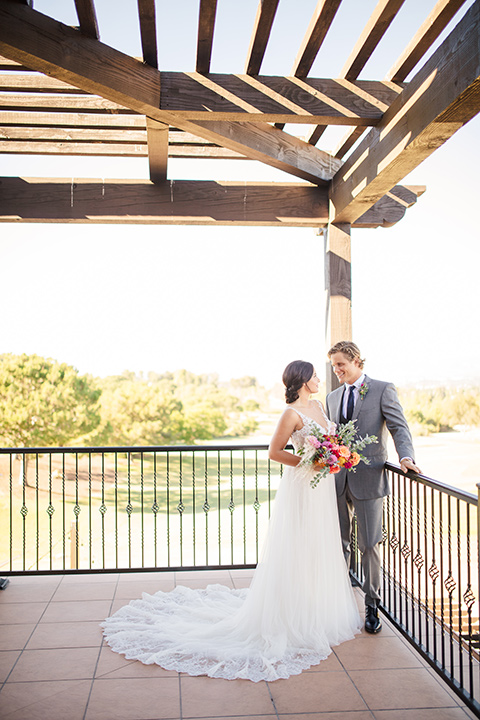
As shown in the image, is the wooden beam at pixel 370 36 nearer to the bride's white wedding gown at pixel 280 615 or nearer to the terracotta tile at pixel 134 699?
the bride's white wedding gown at pixel 280 615

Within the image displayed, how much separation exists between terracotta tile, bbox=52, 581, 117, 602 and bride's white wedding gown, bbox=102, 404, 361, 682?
0.48 meters

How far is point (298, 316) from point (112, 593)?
39.0 metres

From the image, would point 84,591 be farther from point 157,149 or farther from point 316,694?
point 157,149

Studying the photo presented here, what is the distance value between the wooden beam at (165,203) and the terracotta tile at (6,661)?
2935 millimetres

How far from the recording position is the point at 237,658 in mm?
2820

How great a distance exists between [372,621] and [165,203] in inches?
128

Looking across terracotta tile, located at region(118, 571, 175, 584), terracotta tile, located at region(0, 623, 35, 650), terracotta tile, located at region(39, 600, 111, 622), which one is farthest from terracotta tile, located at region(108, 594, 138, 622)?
terracotta tile, located at region(0, 623, 35, 650)

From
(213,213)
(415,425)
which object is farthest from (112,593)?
(415,425)

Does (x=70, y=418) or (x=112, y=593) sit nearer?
(x=112, y=593)

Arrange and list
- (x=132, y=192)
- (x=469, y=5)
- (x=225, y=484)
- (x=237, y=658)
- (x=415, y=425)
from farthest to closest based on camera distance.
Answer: (x=415, y=425) < (x=225, y=484) < (x=132, y=192) < (x=237, y=658) < (x=469, y=5)

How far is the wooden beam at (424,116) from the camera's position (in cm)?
223

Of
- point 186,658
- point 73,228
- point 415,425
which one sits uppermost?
point 73,228

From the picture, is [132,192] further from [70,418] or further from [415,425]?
[415,425]

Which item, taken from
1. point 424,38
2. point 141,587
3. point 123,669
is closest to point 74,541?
point 141,587
